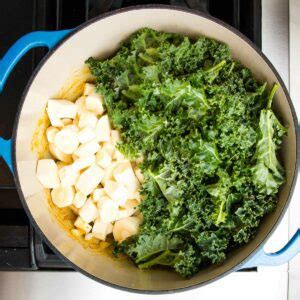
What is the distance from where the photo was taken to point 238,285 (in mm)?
1316

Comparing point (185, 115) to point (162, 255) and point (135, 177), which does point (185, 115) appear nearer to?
point (135, 177)

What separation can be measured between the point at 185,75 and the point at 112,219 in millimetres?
373

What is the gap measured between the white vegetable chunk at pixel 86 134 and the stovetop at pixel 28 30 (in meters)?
0.23

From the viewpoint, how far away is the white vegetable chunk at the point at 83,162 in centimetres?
121

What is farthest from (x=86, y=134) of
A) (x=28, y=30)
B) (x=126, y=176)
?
(x=28, y=30)

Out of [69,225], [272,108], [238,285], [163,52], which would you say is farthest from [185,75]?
[238,285]

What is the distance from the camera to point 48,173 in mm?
1214

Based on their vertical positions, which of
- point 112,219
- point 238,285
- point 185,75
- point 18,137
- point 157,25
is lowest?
point 238,285

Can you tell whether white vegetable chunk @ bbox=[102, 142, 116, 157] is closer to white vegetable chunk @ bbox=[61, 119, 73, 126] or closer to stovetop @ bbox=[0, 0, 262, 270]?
white vegetable chunk @ bbox=[61, 119, 73, 126]

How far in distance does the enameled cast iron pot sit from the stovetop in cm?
10

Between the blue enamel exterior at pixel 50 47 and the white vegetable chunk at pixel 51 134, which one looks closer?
the blue enamel exterior at pixel 50 47

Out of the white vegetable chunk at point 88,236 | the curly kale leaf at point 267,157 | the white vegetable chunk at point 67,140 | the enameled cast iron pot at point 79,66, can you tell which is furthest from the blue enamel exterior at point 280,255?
the white vegetable chunk at point 67,140

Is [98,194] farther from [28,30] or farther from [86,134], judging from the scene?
[28,30]

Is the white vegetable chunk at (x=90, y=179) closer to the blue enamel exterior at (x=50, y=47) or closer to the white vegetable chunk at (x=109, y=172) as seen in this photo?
the white vegetable chunk at (x=109, y=172)
